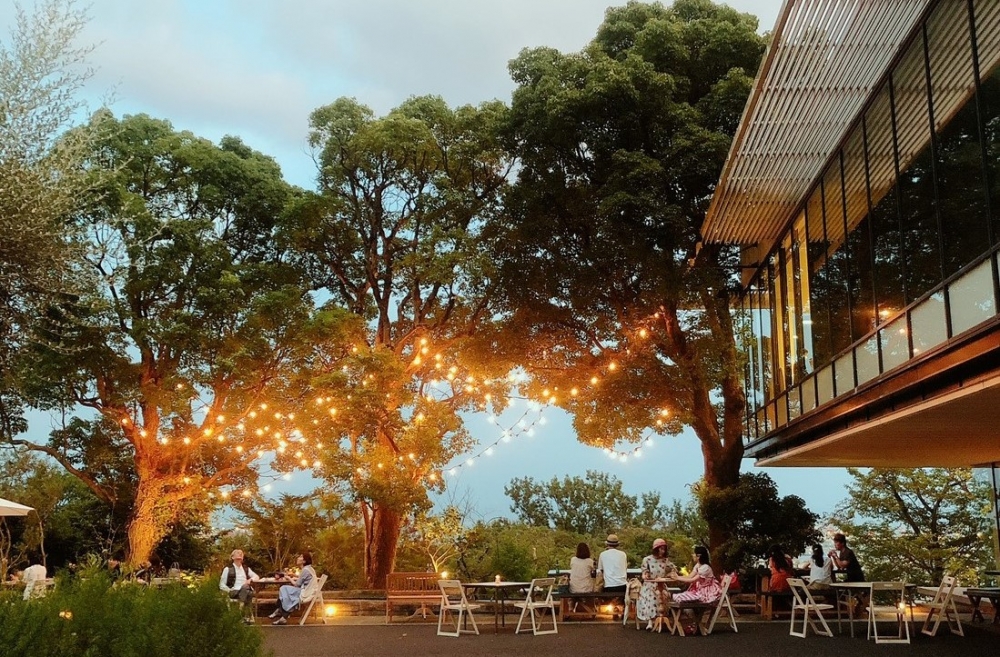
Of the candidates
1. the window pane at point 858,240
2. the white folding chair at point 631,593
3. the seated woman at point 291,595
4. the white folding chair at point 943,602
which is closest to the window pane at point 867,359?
the window pane at point 858,240

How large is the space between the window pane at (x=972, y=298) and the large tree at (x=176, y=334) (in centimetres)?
1324

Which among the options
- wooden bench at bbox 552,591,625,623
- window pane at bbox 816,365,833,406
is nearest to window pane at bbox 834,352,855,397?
window pane at bbox 816,365,833,406

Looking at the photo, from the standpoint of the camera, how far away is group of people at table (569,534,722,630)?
1130 centimetres

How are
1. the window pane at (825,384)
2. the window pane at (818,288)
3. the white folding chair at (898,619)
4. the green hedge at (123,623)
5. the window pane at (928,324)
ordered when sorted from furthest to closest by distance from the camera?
the window pane at (818,288), the window pane at (825,384), the white folding chair at (898,619), the window pane at (928,324), the green hedge at (123,623)

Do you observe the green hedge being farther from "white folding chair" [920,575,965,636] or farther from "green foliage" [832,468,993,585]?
"green foliage" [832,468,993,585]

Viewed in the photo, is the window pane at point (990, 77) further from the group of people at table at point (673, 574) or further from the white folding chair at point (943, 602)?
the group of people at table at point (673, 574)

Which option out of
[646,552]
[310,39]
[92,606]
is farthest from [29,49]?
[310,39]

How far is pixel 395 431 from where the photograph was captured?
17781mm

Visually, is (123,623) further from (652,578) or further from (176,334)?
(176,334)

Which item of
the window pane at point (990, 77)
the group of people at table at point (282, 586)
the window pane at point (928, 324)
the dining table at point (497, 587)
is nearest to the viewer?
the window pane at point (990, 77)

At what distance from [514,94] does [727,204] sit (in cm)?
491

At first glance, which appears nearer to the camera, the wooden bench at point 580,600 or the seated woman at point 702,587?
the seated woman at point 702,587

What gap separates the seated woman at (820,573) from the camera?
467 inches

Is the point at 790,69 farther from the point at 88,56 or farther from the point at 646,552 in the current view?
the point at 646,552
